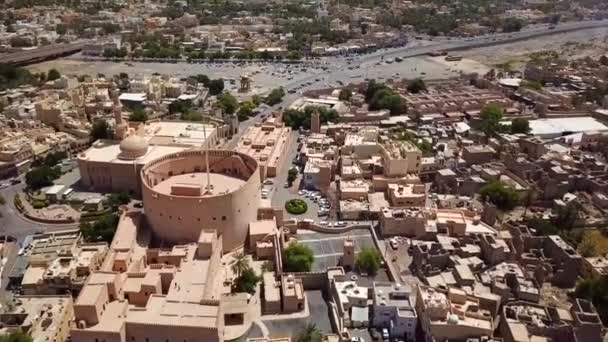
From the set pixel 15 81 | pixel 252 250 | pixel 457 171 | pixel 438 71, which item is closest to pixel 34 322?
pixel 252 250

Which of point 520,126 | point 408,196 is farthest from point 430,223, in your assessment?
point 520,126

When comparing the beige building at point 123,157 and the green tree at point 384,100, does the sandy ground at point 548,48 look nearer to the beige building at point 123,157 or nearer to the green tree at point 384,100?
the green tree at point 384,100

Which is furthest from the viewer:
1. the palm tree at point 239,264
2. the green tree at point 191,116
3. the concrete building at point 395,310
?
the green tree at point 191,116

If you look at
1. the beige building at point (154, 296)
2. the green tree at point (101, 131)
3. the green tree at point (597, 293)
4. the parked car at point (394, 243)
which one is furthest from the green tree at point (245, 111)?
the green tree at point (597, 293)

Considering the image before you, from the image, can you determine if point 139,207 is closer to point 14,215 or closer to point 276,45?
point 14,215

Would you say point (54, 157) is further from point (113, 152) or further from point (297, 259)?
point (297, 259)
